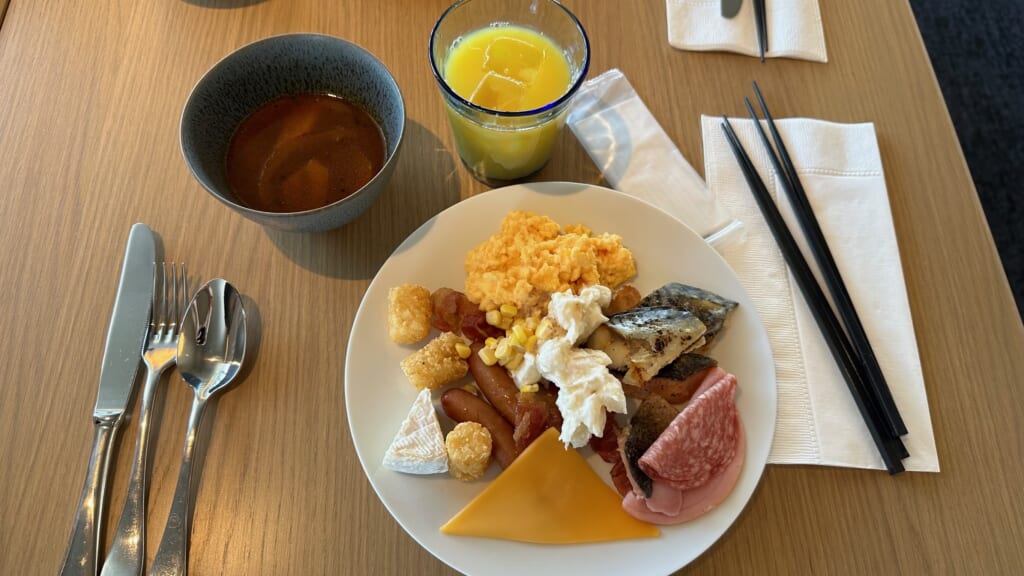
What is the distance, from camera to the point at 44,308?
139 cm

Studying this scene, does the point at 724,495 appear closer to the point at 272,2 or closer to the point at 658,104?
the point at 658,104

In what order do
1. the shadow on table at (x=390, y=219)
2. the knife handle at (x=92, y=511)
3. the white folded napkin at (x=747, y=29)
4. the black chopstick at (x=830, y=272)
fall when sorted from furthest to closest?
1. the white folded napkin at (x=747, y=29)
2. the shadow on table at (x=390, y=219)
3. the black chopstick at (x=830, y=272)
4. the knife handle at (x=92, y=511)

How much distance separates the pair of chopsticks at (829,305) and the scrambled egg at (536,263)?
0.43 meters

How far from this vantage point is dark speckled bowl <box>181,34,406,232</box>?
1.21 meters

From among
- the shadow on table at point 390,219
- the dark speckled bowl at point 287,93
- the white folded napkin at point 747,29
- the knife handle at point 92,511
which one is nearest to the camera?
the knife handle at point 92,511

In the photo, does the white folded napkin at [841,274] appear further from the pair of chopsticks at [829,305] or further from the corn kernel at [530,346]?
the corn kernel at [530,346]

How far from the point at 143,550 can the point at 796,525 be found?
53.0 inches

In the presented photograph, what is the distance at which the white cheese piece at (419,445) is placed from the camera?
3.79ft

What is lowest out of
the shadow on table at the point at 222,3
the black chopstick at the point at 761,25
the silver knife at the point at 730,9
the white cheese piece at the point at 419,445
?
the white cheese piece at the point at 419,445

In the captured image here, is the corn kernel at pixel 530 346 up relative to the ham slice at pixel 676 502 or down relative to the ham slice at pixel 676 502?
up

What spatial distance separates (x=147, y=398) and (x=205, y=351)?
0.15m

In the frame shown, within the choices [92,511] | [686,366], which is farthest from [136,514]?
[686,366]

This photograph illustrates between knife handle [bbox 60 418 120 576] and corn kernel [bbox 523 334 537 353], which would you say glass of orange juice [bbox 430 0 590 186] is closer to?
corn kernel [bbox 523 334 537 353]

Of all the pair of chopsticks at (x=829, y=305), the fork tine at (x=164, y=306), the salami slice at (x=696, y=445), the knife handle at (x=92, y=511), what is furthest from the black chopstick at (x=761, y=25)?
the knife handle at (x=92, y=511)
